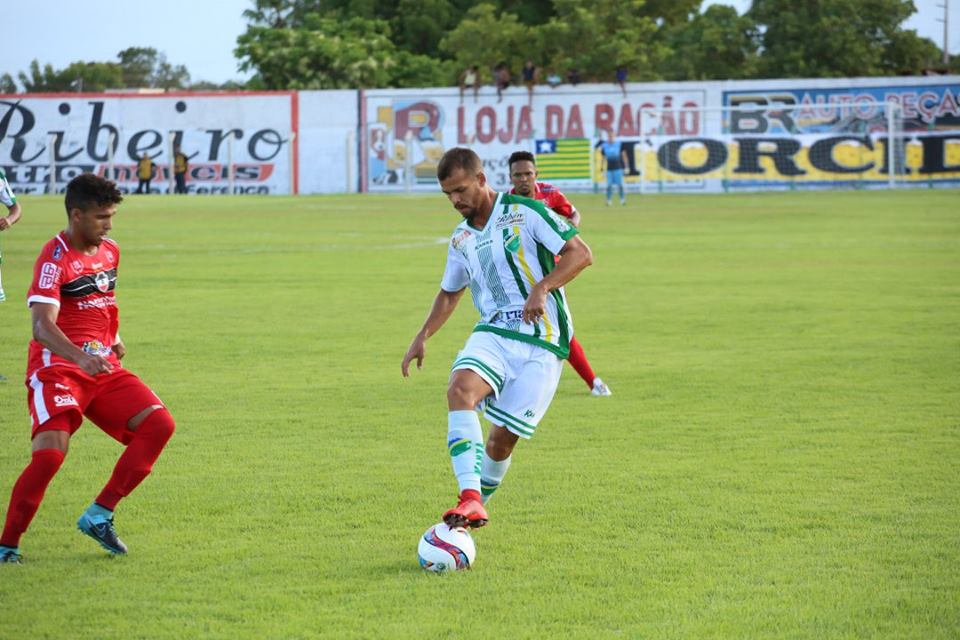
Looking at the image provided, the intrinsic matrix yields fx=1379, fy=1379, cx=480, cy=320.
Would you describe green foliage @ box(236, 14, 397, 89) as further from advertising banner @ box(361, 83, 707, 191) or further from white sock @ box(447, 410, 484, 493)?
white sock @ box(447, 410, 484, 493)

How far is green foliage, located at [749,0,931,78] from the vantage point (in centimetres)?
6506

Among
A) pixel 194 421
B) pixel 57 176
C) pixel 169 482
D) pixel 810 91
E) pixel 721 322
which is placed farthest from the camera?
pixel 57 176

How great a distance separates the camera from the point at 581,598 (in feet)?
18.1

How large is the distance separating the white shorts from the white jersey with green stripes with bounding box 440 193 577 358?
0.20ft

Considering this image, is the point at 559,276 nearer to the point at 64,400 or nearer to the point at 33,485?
the point at 64,400

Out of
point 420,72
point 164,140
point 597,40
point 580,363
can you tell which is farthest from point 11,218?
point 420,72

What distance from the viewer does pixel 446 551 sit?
5867 millimetres

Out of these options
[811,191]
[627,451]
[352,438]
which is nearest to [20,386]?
[352,438]

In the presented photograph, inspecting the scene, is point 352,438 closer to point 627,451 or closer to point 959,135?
point 627,451

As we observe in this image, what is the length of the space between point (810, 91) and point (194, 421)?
1785 inches

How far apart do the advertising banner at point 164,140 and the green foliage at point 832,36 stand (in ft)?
80.9

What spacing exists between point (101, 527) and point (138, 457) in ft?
1.13

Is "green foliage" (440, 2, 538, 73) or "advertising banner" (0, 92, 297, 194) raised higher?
"green foliage" (440, 2, 538, 73)

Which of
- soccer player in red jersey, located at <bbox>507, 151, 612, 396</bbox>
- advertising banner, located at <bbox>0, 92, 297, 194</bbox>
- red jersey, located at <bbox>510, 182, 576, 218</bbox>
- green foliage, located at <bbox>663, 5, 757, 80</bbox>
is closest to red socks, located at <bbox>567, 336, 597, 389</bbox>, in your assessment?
soccer player in red jersey, located at <bbox>507, 151, 612, 396</bbox>
